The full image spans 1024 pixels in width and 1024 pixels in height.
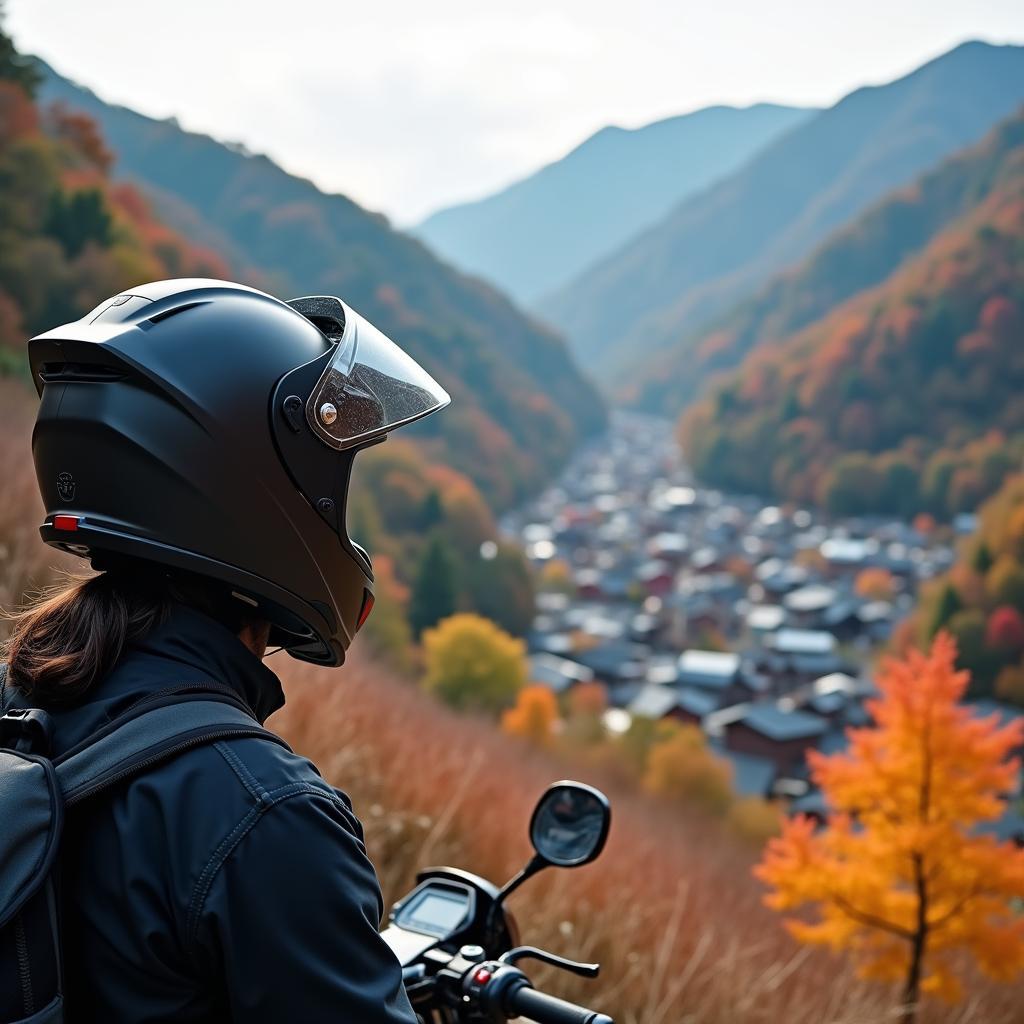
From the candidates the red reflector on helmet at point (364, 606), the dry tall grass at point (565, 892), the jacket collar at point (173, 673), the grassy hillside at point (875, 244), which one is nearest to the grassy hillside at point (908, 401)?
the grassy hillside at point (875, 244)

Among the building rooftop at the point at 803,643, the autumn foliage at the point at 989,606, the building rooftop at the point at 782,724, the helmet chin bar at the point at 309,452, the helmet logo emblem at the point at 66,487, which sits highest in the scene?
the helmet chin bar at the point at 309,452

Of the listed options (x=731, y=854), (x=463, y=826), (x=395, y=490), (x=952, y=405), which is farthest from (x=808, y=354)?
(x=463, y=826)

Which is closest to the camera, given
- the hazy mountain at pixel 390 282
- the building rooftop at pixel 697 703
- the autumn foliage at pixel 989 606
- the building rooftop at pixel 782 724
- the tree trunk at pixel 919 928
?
the tree trunk at pixel 919 928

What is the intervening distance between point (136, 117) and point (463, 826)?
449 feet

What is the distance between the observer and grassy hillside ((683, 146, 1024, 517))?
3371 inches

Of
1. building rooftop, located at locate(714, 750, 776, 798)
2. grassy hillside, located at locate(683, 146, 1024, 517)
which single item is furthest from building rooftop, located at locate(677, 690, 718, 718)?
grassy hillside, located at locate(683, 146, 1024, 517)

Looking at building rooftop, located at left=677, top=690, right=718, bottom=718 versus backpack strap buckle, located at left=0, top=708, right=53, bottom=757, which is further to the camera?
building rooftop, located at left=677, top=690, right=718, bottom=718

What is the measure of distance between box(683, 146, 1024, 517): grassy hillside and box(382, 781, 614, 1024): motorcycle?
282 feet

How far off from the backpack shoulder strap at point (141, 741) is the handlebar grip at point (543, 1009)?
1.99ft

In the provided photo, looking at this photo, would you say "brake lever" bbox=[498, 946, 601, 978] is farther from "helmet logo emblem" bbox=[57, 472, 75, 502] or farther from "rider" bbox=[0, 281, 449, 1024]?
"helmet logo emblem" bbox=[57, 472, 75, 502]

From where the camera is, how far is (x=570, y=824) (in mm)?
1983

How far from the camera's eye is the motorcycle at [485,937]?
5.17 feet

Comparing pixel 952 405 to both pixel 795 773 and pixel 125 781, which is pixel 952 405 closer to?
pixel 795 773

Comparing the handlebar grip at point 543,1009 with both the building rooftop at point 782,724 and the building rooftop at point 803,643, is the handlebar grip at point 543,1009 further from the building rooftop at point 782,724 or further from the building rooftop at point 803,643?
the building rooftop at point 803,643
